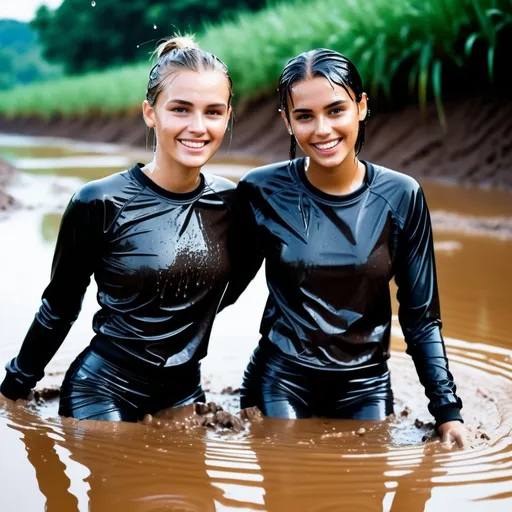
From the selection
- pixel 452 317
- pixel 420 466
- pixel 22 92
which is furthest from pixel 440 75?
pixel 22 92

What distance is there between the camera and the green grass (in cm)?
809

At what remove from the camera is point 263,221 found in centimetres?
277

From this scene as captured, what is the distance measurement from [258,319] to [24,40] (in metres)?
54.3

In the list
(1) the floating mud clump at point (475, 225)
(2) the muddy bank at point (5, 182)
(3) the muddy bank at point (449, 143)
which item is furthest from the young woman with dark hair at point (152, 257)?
(3) the muddy bank at point (449, 143)

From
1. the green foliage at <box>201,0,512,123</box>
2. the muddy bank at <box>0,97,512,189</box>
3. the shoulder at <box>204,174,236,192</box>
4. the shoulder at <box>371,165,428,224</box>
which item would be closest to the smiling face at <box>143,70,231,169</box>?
the shoulder at <box>204,174,236,192</box>

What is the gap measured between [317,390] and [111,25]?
31291 millimetres

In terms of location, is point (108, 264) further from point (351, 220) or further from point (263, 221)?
point (351, 220)

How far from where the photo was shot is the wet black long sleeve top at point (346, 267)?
267 cm

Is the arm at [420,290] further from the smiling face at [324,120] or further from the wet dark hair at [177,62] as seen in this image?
the wet dark hair at [177,62]

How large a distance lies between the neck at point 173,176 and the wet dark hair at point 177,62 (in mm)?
211

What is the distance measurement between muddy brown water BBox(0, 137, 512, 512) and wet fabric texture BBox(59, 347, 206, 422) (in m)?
0.06

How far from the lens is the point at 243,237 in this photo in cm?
282

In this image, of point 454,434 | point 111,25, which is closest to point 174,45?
point 454,434

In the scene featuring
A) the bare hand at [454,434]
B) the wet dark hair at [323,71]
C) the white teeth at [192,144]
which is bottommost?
the bare hand at [454,434]
